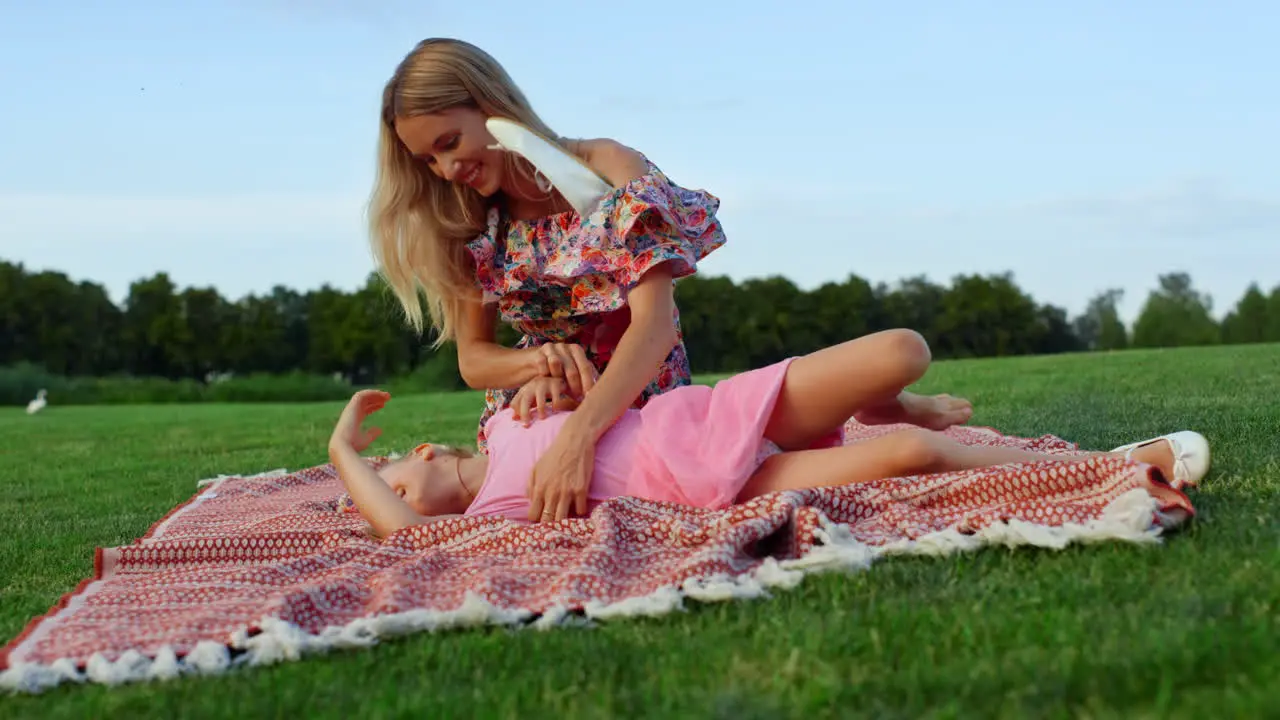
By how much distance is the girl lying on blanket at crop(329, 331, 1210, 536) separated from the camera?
113 inches

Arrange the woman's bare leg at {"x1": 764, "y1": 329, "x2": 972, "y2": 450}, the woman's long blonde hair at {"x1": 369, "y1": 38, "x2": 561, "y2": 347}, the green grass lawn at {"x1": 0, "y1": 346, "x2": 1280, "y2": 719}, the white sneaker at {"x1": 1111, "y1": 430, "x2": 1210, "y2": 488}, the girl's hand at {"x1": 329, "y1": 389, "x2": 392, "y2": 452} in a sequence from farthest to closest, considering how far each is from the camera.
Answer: the girl's hand at {"x1": 329, "y1": 389, "x2": 392, "y2": 452}
the woman's long blonde hair at {"x1": 369, "y1": 38, "x2": 561, "y2": 347}
the woman's bare leg at {"x1": 764, "y1": 329, "x2": 972, "y2": 450}
the white sneaker at {"x1": 1111, "y1": 430, "x2": 1210, "y2": 488}
the green grass lawn at {"x1": 0, "y1": 346, "x2": 1280, "y2": 719}

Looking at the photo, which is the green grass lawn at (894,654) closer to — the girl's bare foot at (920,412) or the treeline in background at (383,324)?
the girl's bare foot at (920,412)

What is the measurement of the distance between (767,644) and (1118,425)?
3806 mm

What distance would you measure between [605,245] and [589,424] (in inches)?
24.5

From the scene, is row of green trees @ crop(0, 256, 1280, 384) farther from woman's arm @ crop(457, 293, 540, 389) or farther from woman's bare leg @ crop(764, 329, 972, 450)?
woman's bare leg @ crop(764, 329, 972, 450)

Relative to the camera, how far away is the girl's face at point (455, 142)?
3324 millimetres

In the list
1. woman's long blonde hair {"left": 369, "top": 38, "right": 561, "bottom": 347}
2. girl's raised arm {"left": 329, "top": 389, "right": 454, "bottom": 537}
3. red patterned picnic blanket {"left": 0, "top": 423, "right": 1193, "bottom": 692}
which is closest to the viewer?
red patterned picnic blanket {"left": 0, "top": 423, "right": 1193, "bottom": 692}

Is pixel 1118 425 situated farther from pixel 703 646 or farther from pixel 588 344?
pixel 703 646

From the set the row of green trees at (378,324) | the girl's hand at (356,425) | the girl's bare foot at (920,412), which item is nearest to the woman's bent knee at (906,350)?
the girl's bare foot at (920,412)

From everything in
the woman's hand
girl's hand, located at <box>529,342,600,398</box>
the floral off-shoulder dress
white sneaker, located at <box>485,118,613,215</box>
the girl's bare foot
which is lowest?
the woman's hand

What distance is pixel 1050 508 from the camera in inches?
94.2

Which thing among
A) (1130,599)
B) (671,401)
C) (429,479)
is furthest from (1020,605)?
(429,479)

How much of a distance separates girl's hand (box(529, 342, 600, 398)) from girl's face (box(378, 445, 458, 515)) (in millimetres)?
405

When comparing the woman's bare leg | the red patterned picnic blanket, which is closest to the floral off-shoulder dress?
the woman's bare leg
